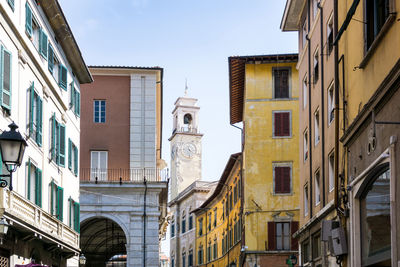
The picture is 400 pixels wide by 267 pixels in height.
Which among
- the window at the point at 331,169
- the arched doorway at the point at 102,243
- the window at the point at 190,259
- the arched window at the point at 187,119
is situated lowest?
the window at the point at 190,259

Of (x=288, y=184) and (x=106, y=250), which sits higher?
(x=288, y=184)

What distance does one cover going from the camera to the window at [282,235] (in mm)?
45344

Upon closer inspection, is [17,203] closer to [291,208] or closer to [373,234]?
[373,234]

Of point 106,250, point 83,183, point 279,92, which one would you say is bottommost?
point 106,250

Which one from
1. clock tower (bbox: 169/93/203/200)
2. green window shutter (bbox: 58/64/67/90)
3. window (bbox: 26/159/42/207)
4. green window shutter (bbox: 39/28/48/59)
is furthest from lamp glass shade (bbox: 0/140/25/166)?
clock tower (bbox: 169/93/203/200)

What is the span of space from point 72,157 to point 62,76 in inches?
158

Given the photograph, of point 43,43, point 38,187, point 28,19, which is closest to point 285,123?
point 43,43

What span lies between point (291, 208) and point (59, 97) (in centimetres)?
1988

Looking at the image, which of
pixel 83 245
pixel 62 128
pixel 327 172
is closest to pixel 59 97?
pixel 62 128

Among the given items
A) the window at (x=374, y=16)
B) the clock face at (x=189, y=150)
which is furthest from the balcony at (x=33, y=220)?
the clock face at (x=189, y=150)

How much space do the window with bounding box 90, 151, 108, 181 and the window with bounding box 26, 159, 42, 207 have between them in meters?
18.7

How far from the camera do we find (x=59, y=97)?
96.1 ft

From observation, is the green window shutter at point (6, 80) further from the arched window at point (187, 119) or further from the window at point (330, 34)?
the arched window at point (187, 119)

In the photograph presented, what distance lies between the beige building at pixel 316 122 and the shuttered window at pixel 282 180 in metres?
15.0
